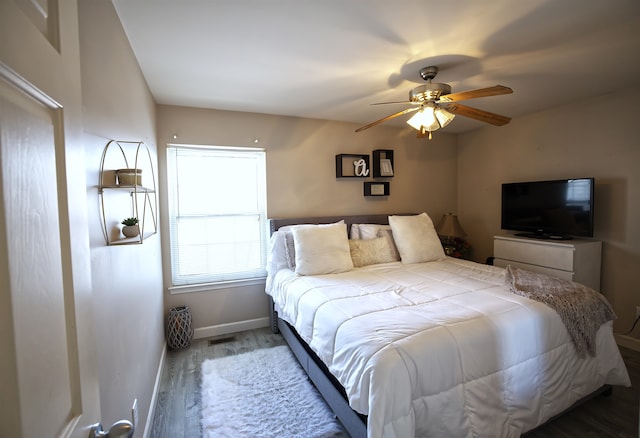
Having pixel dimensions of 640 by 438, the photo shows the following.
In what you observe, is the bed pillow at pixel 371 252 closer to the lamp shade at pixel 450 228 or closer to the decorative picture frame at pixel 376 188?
the decorative picture frame at pixel 376 188

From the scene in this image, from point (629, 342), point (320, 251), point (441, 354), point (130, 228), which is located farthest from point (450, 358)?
point (629, 342)

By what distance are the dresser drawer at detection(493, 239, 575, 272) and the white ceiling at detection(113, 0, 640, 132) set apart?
1533mm

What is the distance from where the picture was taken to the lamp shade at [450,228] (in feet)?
12.9

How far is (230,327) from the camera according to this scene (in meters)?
3.20

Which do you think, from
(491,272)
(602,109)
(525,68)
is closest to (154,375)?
(491,272)

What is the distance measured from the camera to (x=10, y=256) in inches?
16.1

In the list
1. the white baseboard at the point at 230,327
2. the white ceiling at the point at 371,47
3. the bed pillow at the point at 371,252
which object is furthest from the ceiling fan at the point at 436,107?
the white baseboard at the point at 230,327

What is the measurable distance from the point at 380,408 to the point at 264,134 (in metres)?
2.85

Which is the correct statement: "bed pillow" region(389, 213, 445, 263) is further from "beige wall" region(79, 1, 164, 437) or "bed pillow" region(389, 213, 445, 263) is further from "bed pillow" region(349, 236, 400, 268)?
"beige wall" region(79, 1, 164, 437)

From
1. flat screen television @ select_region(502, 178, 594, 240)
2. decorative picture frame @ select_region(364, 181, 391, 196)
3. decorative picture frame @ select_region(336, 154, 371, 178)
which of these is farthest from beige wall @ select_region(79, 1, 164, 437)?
flat screen television @ select_region(502, 178, 594, 240)

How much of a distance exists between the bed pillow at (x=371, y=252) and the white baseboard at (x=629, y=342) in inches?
87.2

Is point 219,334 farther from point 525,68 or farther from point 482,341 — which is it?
point 525,68

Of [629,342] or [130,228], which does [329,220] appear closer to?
[130,228]

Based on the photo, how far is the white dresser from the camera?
277 cm
